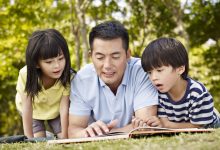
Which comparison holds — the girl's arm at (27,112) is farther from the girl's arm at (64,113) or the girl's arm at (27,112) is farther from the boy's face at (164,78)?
the boy's face at (164,78)

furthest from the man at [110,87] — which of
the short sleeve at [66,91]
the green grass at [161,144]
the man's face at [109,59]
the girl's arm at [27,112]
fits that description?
the green grass at [161,144]

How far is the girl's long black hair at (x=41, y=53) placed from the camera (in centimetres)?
420

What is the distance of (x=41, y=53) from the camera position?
4.22m

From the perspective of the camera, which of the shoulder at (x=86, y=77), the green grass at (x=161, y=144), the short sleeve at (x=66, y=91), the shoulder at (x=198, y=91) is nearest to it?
the green grass at (x=161, y=144)

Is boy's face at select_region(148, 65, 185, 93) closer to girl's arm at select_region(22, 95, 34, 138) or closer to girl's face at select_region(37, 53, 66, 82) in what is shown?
girl's face at select_region(37, 53, 66, 82)

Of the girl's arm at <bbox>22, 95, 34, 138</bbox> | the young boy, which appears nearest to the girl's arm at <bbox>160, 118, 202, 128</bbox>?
the young boy

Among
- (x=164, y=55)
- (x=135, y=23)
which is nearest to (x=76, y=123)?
(x=164, y=55)

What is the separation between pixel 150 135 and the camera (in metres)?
3.00

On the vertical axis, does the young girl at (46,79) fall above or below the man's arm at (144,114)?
above

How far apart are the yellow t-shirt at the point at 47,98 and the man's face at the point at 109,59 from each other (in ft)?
2.09

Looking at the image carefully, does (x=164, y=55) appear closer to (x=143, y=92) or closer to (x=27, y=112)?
(x=143, y=92)

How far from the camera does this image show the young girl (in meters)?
4.21

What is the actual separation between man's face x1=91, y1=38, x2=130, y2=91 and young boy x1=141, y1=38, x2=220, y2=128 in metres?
0.23

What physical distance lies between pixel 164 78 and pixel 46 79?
1393 millimetres
